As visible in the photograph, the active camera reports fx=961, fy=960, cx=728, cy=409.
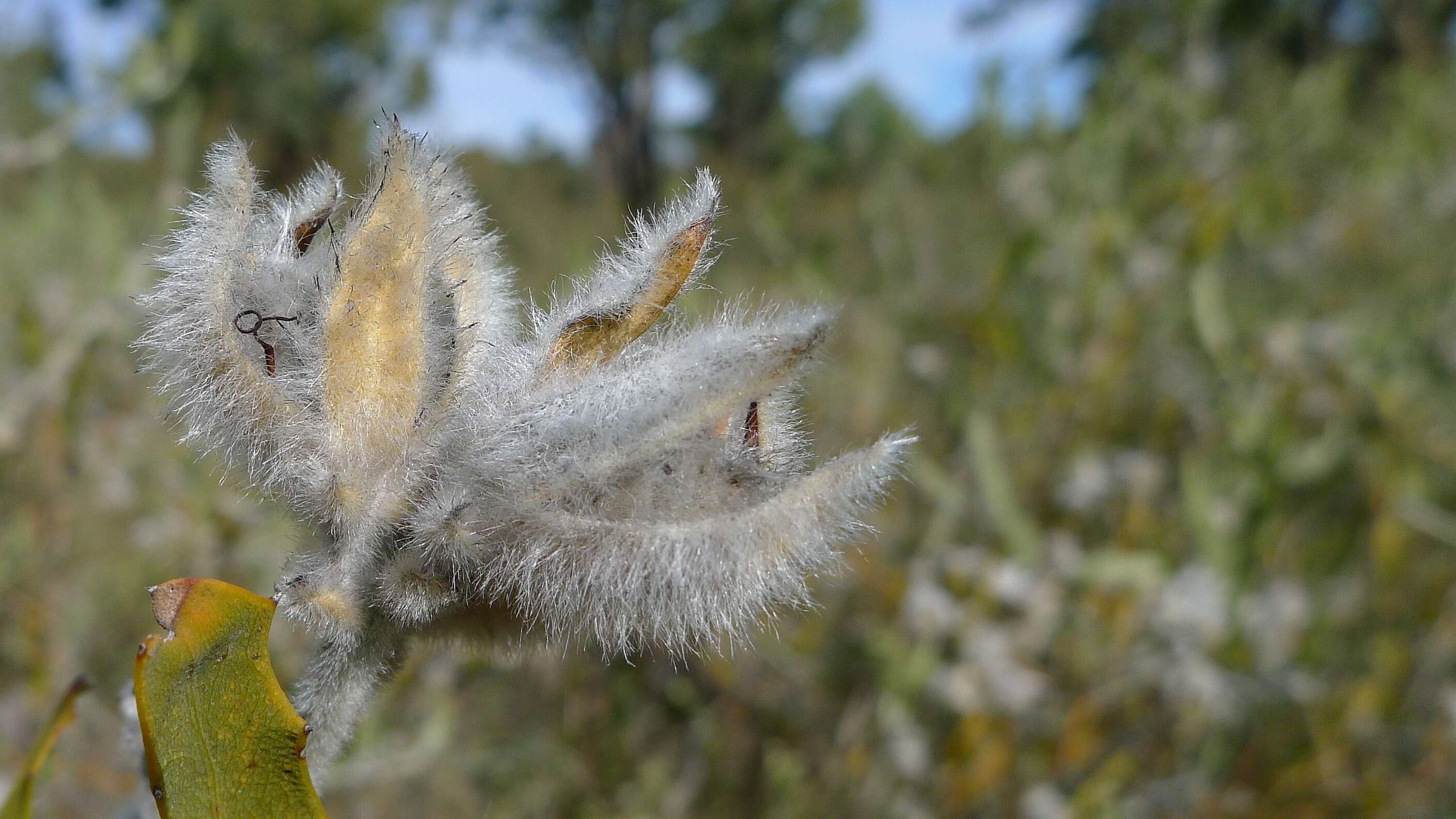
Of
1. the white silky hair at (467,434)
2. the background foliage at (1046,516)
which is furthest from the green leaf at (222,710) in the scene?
the background foliage at (1046,516)

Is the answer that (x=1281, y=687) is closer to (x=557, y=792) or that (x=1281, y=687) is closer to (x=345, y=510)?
(x=557, y=792)

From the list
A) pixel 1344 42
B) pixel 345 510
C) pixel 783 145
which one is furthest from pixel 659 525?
pixel 783 145

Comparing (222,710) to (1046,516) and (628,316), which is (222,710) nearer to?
(628,316)

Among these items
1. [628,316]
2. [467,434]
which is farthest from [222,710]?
[628,316]

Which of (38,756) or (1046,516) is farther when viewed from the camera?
(1046,516)

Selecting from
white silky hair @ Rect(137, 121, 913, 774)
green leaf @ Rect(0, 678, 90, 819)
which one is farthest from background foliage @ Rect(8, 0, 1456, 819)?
white silky hair @ Rect(137, 121, 913, 774)

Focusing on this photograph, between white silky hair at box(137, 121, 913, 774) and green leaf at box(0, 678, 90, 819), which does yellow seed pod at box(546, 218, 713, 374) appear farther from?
green leaf at box(0, 678, 90, 819)
